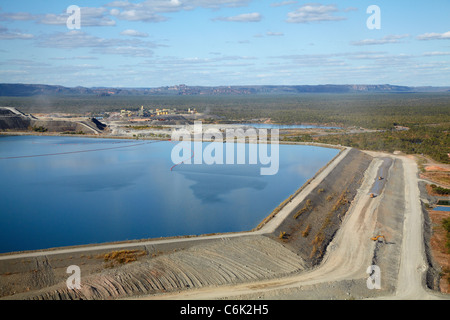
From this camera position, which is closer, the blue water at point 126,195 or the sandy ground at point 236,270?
the sandy ground at point 236,270

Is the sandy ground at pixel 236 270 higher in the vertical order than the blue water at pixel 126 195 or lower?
lower

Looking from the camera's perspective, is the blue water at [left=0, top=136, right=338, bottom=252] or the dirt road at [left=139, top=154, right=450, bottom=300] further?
the blue water at [left=0, top=136, right=338, bottom=252]

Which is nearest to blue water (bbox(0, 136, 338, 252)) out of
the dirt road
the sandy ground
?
the sandy ground

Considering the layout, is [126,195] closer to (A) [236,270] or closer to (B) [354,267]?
(A) [236,270]

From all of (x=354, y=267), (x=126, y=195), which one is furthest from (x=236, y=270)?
(x=126, y=195)

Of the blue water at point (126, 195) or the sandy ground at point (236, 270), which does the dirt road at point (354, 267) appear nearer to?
the sandy ground at point (236, 270)

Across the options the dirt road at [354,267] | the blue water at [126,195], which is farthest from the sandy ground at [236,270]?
the blue water at [126,195]

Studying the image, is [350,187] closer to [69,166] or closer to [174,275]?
[174,275]

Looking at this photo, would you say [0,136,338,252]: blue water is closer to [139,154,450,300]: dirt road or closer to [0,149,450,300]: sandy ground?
[0,149,450,300]: sandy ground
